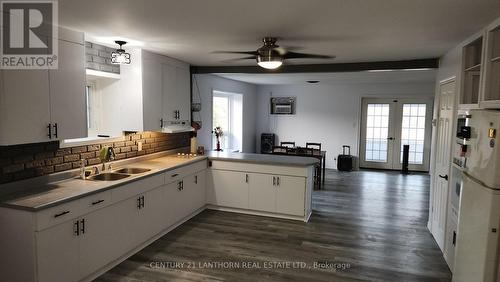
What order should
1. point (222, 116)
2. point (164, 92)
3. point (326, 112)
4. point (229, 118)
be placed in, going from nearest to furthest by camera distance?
point (164, 92) → point (222, 116) → point (229, 118) → point (326, 112)

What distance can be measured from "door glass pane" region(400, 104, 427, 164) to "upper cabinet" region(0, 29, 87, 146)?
766 cm

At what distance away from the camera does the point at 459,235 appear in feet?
8.59

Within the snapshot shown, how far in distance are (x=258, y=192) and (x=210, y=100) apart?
243 cm

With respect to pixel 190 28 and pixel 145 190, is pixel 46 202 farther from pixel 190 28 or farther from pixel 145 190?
pixel 190 28

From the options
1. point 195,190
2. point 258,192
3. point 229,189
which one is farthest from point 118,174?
point 258,192

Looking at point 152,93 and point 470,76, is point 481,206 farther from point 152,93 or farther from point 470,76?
point 152,93

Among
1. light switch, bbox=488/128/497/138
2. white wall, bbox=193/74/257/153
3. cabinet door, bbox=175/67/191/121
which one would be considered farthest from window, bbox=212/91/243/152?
light switch, bbox=488/128/497/138

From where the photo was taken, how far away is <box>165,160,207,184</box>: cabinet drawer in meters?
3.89

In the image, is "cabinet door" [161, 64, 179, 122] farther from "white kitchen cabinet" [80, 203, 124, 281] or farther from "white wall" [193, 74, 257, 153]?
"white kitchen cabinet" [80, 203, 124, 281]

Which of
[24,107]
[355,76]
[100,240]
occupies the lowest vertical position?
[100,240]

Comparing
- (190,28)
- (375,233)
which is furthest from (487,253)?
(190,28)

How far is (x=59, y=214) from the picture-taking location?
2451 mm

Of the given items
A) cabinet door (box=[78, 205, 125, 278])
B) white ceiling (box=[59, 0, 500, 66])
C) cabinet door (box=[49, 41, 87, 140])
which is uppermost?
white ceiling (box=[59, 0, 500, 66])

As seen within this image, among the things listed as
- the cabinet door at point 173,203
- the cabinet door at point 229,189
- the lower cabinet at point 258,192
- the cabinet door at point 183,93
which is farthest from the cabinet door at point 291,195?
the cabinet door at point 183,93
